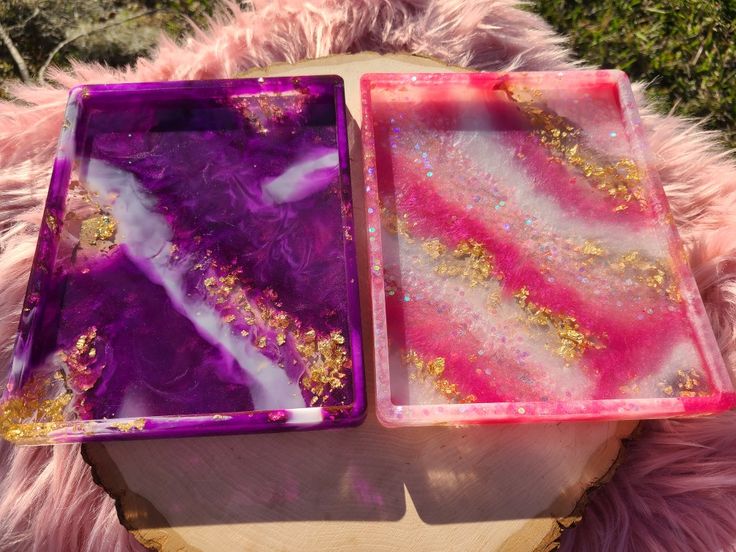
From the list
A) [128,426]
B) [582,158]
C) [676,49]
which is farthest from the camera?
[676,49]

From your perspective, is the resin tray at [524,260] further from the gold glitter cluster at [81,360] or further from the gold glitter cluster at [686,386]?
the gold glitter cluster at [81,360]

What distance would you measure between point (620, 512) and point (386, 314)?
38cm

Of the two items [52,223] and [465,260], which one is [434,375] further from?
[52,223]

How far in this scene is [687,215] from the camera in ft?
2.54

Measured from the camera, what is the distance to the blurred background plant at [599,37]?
1017 mm

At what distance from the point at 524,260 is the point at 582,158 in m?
0.17

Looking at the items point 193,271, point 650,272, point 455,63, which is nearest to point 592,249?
point 650,272

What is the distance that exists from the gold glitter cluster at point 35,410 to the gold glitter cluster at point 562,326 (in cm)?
55

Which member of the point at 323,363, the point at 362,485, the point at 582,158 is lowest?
the point at 362,485

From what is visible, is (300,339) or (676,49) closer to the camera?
(300,339)

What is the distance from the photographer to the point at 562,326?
64 centimetres

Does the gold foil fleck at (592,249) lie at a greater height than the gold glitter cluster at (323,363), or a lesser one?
greater

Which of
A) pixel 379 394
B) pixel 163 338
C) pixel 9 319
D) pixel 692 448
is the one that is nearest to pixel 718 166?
pixel 692 448

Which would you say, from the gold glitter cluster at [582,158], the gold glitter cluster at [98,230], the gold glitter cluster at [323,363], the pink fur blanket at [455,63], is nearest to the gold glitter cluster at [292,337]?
the gold glitter cluster at [323,363]
